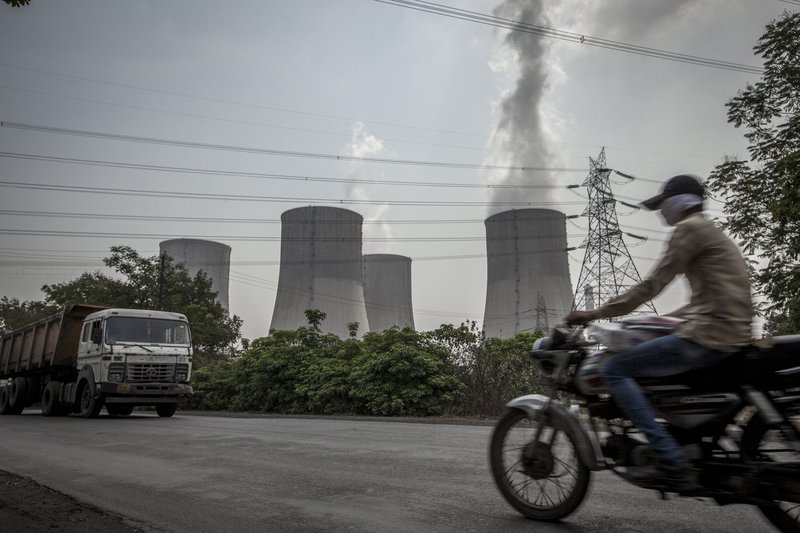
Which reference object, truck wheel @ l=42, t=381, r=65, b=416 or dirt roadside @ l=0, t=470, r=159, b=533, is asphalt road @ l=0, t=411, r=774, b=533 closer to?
dirt roadside @ l=0, t=470, r=159, b=533

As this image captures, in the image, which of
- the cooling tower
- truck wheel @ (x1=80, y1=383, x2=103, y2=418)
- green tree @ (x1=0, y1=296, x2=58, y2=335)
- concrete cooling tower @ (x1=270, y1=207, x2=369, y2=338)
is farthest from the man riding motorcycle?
green tree @ (x1=0, y1=296, x2=58, y2=335)

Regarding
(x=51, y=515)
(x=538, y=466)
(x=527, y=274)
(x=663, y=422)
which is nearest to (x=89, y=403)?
(x=51, y=515)

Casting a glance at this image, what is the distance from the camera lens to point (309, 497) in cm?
422

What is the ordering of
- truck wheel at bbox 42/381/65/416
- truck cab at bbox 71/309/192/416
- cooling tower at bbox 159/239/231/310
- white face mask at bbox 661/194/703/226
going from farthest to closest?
cooling tower at bbox 159/239/231/310 → truck wheel at bbox 42/381/65/416 → truck cab at bbox 71/309/192/416 → white face mask at bbox 661/194/703/226

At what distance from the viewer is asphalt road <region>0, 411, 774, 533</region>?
344cm

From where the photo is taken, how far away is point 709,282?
2951mm

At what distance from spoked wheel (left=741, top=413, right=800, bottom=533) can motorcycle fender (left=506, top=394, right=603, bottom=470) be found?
662mm

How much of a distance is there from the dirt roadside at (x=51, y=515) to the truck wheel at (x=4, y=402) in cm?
1694

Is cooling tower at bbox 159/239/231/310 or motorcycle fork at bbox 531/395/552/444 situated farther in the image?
cooling tower at bbox 159/239/231/310

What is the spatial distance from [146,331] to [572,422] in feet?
42.2

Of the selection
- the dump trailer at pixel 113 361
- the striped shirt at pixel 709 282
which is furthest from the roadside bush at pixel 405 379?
the striped shirt at pixel 709 282

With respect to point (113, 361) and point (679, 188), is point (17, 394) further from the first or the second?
point (679, 188)

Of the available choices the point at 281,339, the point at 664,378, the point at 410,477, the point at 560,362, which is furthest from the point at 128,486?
the point at 281,339

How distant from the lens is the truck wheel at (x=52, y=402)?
633 inches
